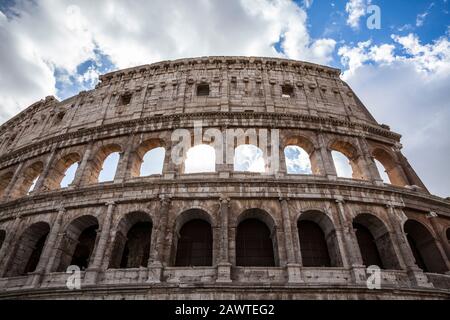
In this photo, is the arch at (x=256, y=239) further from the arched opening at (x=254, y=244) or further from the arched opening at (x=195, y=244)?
the arched opening at (x=195, y=244)

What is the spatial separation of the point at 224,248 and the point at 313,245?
4101 mm

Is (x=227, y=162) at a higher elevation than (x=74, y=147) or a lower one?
lower

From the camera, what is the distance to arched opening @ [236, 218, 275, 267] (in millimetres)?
11055

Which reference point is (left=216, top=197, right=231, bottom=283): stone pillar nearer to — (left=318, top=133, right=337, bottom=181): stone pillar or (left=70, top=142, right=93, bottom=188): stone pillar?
(left=318, top=133, right=337, bottom=181): stone pillar

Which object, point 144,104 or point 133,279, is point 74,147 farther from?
point 133,279

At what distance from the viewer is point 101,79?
1972cm

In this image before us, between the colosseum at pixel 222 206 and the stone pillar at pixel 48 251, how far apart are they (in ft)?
0.15

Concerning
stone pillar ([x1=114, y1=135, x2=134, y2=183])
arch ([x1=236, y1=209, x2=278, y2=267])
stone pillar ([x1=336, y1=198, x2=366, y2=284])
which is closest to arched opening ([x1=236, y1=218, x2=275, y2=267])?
arch ([x1=236, y1=209, x2=278, y2=267])

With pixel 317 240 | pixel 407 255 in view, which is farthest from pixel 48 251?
pixel 407 255

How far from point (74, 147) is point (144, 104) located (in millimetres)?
4720

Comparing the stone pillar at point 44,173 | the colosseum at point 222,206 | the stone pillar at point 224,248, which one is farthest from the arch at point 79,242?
the stone pillar at point 224,248

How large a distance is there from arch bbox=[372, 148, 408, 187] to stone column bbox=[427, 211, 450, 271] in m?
2.20

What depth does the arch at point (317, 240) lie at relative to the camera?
11055 mm
